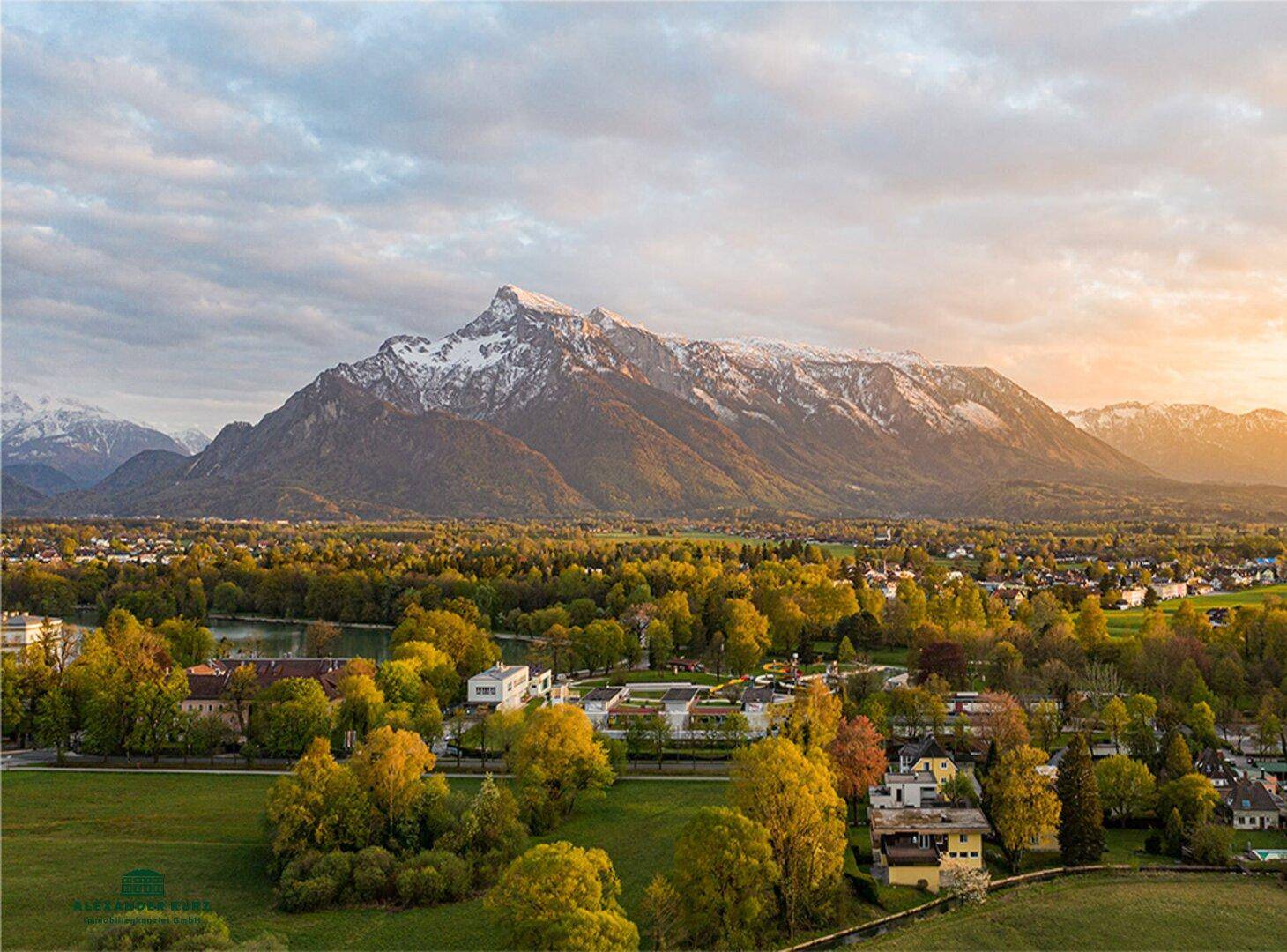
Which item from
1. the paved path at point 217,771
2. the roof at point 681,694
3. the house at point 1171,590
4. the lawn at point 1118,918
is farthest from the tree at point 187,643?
the house at point 1171,590

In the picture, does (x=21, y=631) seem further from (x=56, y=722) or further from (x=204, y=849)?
(x=204, y=849)

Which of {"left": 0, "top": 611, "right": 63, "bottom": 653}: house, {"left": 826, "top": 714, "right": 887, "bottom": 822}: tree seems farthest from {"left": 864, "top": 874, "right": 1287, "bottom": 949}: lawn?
{"left": 0, "top": 611, "right": 63, "bottom": 653}: house

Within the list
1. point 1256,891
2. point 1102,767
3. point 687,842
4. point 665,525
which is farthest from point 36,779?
point 665,525

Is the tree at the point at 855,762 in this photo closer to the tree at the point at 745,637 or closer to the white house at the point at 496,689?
the white house at the point at 496,689

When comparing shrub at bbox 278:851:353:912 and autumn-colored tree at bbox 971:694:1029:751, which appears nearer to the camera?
shrub at bbox 278:851:353:912

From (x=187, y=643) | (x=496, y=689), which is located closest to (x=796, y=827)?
(x=496, y=689)

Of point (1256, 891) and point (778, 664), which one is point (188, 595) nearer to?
point (778, 664)

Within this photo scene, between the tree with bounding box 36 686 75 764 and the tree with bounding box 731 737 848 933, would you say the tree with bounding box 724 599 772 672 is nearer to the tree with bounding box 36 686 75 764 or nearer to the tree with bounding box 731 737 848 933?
the tree with bounding box 731 737 848 933
